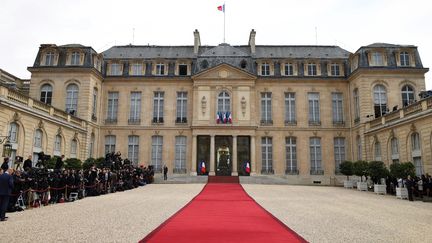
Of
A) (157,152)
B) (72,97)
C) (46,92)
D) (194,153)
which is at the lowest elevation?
(194,153)

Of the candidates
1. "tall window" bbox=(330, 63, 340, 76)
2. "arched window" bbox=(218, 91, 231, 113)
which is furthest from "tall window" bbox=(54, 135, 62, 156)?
"tall window" bbox=(330, 63, 340, 76)

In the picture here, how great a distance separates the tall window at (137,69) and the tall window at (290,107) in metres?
14.2

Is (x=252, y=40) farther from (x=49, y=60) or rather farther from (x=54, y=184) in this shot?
(x=54, y=184)

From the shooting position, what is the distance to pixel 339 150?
32938 millimetres

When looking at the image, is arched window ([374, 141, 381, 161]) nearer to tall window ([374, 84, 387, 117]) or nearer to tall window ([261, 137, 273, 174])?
tall window ([374, 84, 387, 117])

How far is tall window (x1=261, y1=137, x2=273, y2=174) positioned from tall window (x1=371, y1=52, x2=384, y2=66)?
11.3 m

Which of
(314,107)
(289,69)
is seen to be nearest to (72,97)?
(289,69)

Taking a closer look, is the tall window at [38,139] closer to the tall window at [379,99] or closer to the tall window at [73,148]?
the tall window at [73,148]

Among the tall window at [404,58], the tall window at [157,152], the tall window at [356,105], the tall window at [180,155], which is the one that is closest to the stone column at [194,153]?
the tall window at [180,155]

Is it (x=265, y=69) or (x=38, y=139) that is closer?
(x=38, y=139)

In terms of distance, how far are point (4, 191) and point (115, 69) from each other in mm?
25962

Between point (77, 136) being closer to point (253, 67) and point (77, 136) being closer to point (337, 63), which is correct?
point (253, 67)

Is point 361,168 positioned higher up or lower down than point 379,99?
lower down

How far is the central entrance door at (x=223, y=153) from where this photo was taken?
110 feet
